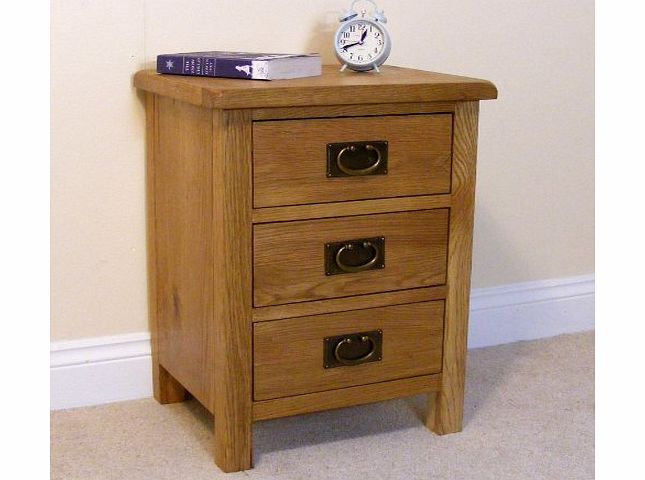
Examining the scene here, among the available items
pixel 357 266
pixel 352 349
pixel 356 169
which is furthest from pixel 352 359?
pixel 356 169

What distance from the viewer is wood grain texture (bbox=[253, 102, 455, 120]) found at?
1.56 m

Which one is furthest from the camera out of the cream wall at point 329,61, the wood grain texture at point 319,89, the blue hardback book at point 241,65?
the cream wall at point 329,61

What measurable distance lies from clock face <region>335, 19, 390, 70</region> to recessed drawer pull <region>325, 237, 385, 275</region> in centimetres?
35

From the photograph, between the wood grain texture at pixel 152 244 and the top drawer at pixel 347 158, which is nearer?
the top drawer at pixel 347 158

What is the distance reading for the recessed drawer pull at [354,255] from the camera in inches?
64.9

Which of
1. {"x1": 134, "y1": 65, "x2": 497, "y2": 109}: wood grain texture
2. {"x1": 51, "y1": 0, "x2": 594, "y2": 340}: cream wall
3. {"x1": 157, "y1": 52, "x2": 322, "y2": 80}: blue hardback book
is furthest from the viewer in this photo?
{"x1": 51, "y1": 0, "x2": 594, "y2": 340}: cream wall

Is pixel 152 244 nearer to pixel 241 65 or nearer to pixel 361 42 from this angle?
pixel 241 65

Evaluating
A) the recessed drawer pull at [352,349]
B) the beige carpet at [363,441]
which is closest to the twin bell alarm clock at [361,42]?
the recessed drawer pull at [352,349]

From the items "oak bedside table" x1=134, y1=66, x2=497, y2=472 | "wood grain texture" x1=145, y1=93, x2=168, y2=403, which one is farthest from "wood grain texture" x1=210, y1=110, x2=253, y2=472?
"wood grain texture" x1=145, y1=93, x2=168, y2=403

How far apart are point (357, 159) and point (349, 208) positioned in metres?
0.08

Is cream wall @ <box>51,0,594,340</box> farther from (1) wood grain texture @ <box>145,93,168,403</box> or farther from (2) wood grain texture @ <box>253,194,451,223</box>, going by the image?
(2) wood grain texture @ <box>253,194,451,223</box>

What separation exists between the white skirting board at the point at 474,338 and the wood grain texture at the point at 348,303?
408 mm

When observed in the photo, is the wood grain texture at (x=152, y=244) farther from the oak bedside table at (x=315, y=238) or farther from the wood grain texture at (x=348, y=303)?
the wood grain texture at (x=348, y=303)

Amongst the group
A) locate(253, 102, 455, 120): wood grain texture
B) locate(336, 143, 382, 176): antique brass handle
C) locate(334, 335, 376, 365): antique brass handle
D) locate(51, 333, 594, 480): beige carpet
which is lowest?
locate(51, 333, 594, 480): beige carpet
